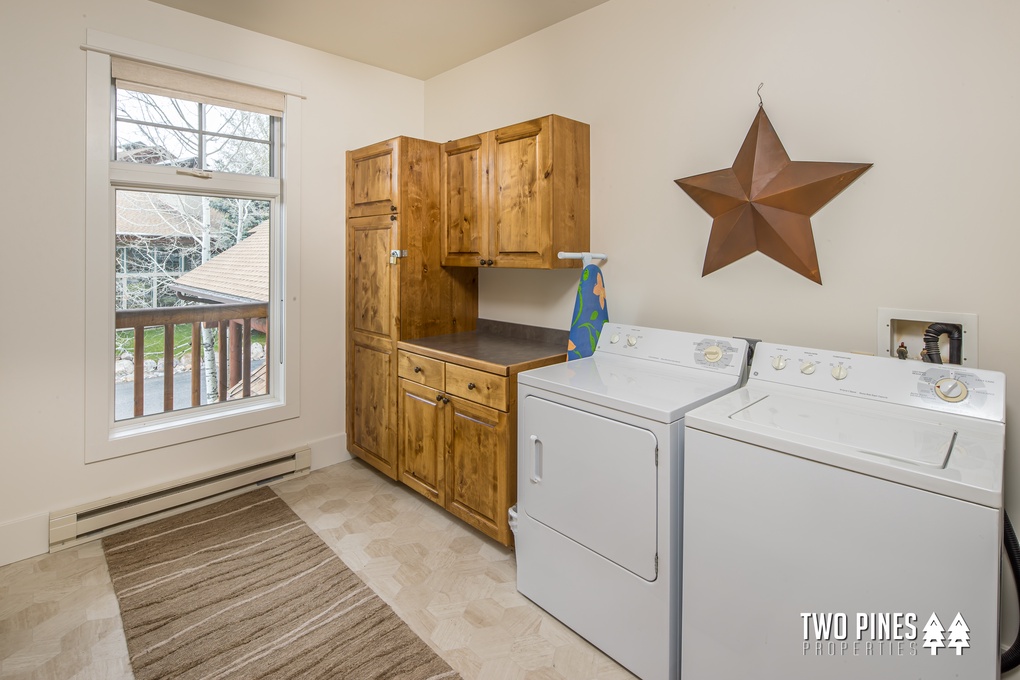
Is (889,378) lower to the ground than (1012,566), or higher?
higher

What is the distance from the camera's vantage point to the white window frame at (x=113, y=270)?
244 centimetres

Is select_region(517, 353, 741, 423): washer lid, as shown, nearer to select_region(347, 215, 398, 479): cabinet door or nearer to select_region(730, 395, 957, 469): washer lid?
select_region(730, 395, 957, 469): washer lid

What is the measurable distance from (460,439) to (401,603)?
74 cm

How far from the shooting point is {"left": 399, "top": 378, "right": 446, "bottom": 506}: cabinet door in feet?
8.64

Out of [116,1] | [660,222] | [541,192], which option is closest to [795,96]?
[660,222]

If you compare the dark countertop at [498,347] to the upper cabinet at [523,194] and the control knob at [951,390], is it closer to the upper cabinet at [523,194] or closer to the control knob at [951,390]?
the upper cabinet at [523,194]

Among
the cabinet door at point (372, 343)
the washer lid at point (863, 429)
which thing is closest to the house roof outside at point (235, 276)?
the cabinet door at point (372, 343)

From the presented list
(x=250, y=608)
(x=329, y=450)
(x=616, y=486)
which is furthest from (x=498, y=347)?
(x=250, y=608)

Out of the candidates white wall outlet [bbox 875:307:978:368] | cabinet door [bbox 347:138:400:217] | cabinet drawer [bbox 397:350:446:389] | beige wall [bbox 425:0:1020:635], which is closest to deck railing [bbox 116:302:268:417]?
cabinet door [bbox 347:138:400:217]

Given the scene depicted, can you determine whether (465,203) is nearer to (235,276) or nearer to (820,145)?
(235,276)

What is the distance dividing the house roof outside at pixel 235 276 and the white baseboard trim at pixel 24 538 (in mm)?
1253

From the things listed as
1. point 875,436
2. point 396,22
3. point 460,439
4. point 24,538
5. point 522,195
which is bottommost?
point 24,538

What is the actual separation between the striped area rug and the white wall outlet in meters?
1.85

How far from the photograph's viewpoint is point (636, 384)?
186 centimetres
